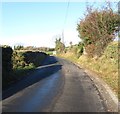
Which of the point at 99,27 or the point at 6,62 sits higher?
the point at 99,27

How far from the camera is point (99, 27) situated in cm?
3588

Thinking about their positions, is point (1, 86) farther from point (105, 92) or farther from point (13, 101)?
point (105, 92)

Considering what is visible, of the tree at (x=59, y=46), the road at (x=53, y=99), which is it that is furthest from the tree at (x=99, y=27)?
the tree at (x=59, y=46)

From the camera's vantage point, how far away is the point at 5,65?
18000 mm

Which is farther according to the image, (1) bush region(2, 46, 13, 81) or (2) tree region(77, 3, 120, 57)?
(2) tree region(77, 3, 120, 57)

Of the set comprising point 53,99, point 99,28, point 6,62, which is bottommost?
point 53,99

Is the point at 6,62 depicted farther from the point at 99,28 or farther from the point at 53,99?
the point at 99,28

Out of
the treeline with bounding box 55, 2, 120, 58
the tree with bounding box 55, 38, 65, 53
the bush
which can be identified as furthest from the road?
the tree with bounding box 55, 38, 65, 53

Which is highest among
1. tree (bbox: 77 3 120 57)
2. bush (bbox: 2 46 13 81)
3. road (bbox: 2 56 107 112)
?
tree (bbox: 77 3 120 57)

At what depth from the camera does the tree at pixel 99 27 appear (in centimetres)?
3381

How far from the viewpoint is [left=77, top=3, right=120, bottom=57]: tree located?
33806 mm

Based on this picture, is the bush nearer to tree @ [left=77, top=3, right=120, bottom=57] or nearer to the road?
the road

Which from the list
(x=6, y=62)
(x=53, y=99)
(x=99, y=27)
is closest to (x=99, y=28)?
(x=99, y=27)

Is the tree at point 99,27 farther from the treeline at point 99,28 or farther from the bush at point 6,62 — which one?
the bush at point 6,62
